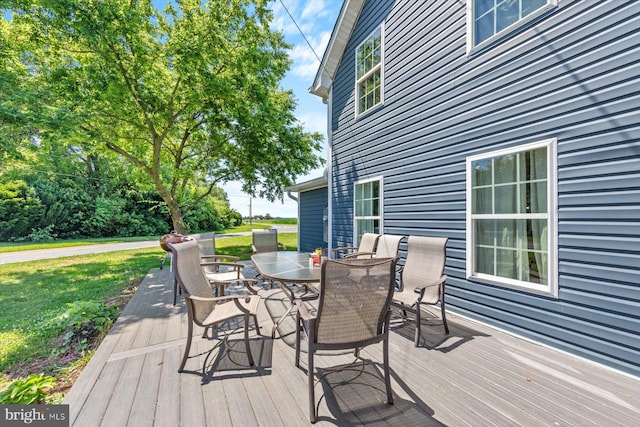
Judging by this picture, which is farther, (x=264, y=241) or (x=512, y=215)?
(x=264, y=241)

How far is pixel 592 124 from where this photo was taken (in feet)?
7.56

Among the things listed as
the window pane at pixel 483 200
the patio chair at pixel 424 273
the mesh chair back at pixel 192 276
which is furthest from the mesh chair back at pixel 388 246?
the mesh chair back at pixel 192 276

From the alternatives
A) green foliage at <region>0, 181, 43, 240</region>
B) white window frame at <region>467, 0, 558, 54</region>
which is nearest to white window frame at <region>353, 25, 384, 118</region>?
white window frame at <region>467, 0, 558, 54</region>

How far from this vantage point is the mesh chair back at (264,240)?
18.7ft

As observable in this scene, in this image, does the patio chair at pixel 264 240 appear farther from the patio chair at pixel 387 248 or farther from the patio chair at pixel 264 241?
the patio chair at pixel 387 248

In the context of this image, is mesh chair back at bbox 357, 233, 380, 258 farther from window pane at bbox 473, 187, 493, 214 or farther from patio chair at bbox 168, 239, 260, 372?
patio chair at bbox 168, 239, 260, 372

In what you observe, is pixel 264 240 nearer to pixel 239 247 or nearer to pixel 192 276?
pixel 192 276

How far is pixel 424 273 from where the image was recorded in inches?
129

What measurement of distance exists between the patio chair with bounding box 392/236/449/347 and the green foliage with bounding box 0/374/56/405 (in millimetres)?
3050

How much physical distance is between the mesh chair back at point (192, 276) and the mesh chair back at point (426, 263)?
2.39m

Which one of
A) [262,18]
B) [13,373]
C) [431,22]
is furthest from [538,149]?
[262,18]

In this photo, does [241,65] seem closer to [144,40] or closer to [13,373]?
[144,40]

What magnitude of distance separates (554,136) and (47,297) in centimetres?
801

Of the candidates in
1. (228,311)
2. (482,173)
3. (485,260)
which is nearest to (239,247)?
(228,311)
